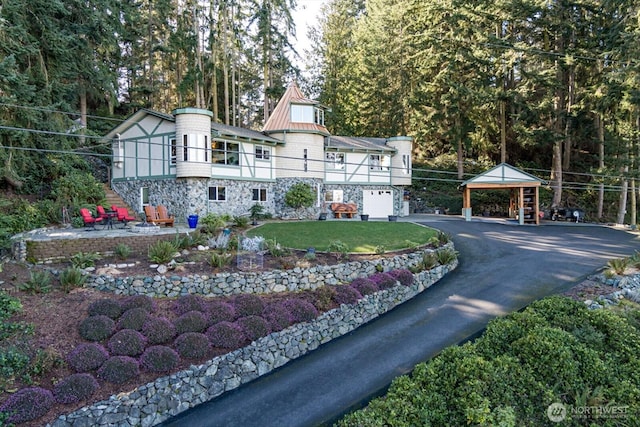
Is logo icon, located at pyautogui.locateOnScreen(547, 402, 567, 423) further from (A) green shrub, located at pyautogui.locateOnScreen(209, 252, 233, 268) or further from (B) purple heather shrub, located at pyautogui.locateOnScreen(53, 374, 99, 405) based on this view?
(A) green shrub, located at pyautogui.locateOnScreen(209, 252, 233, 268)

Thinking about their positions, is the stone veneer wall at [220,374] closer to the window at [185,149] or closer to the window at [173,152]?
the window at [185,149]

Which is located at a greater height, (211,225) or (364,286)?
(211,225)

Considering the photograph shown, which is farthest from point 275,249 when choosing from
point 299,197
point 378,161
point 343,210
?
point 378,161

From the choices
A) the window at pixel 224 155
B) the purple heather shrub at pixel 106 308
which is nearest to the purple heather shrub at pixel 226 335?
the purple heather shrub at pixel 106 308

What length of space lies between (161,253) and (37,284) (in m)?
3.06

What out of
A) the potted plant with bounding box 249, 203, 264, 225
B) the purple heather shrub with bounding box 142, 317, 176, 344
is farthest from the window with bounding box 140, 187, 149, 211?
the purple heather shrub with bounding box 142, 317, 176, 344

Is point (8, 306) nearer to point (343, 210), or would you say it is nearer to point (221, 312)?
point (221, 312)

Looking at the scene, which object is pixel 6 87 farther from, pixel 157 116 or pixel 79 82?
pixel 79 82

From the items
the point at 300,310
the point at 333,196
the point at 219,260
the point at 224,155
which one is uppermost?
the point at 224,155

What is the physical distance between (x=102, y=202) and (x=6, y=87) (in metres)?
6.74

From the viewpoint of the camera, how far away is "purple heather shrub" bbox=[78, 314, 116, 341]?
7.71 meters

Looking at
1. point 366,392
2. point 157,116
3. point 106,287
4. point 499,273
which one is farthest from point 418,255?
point 157,116

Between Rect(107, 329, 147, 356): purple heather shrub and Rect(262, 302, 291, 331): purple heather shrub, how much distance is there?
295 centimetres

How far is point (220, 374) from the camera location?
766 centimetres
